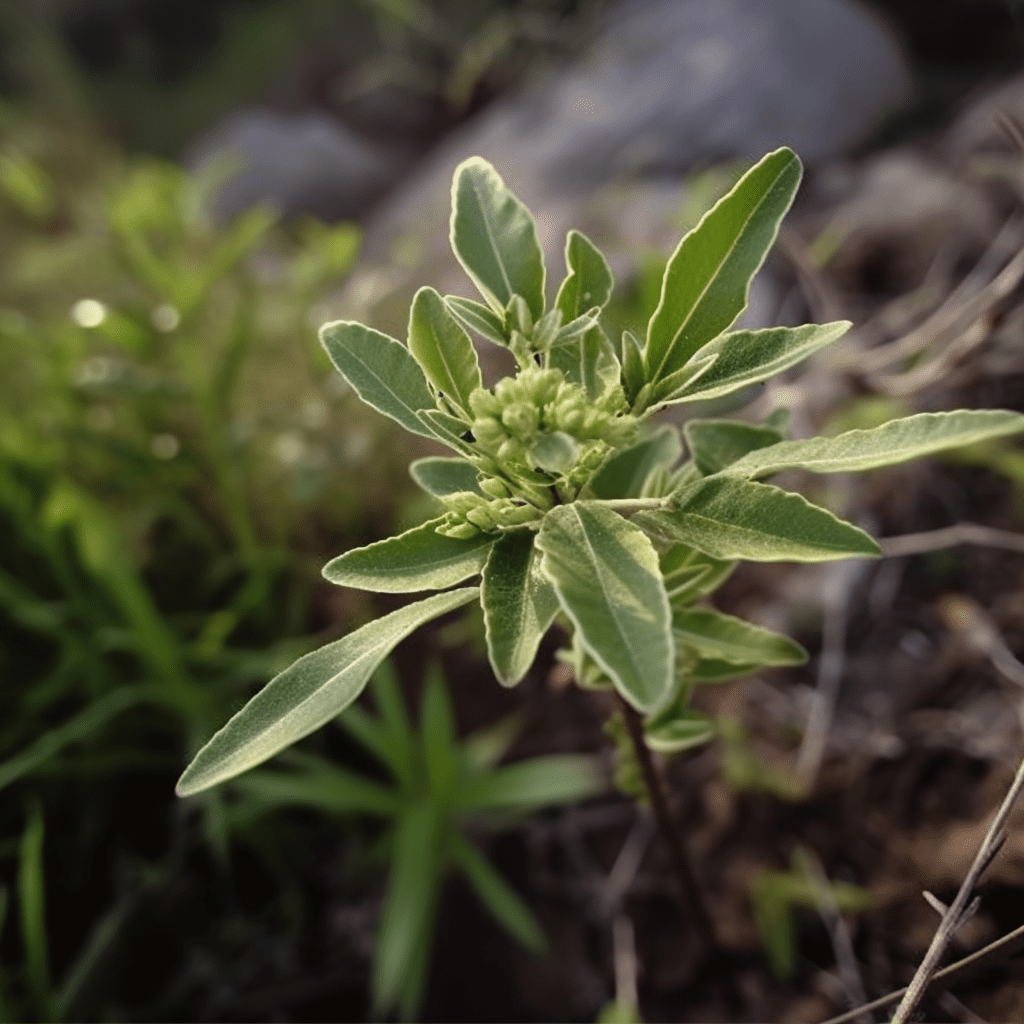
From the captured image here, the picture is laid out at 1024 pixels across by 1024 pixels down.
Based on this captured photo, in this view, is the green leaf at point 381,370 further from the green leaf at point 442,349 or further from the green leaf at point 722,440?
the green leaf at point 722,440

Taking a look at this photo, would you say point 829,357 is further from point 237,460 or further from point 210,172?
point 210,172

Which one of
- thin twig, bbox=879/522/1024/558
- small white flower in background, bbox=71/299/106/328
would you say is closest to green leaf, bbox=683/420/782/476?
thin twig, bbox=879/522/1024/558

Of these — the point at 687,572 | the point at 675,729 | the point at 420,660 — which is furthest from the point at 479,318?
the point at 420,660

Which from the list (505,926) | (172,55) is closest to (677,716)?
(505,926)

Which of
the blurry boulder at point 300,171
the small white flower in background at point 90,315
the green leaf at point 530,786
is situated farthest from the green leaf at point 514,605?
the blurry boulder at point 300,171

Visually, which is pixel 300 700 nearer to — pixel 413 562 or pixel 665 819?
pixel 413 562
